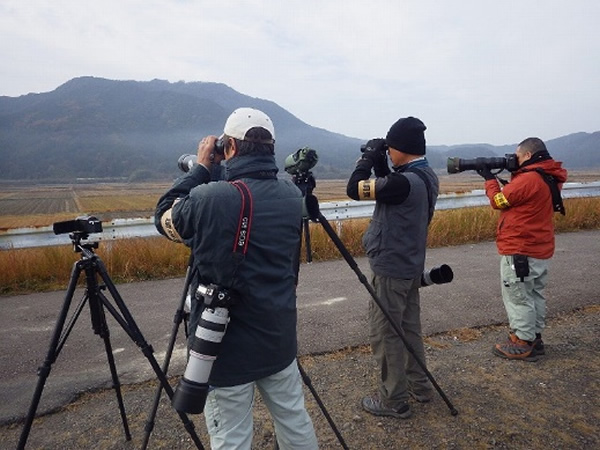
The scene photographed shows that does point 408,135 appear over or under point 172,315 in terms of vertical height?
over

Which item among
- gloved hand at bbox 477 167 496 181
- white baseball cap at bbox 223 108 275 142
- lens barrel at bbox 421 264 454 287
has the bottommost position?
lens barrel at bbox 421 264 454 287

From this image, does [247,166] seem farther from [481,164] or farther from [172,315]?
[172,315]

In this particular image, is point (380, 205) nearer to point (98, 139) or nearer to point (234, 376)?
point (234, 376)

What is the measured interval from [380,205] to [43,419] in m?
2.84

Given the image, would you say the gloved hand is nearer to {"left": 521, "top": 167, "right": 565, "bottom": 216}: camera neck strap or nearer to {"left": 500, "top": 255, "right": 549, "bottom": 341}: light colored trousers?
{"left": 521, "top": 167, "right": 565, "bottom": 216}: camera neck strap

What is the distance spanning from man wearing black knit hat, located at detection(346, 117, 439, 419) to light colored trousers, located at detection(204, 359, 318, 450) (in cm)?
106

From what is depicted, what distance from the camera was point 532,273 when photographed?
352 cm

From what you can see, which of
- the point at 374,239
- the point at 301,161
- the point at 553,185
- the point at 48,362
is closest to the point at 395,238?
the point at 374,239

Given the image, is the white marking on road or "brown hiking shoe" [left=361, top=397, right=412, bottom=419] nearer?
"brown hiking shoe" [left=361, top=397, right=412, bottom=419]

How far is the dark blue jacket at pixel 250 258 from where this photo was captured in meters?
1.58

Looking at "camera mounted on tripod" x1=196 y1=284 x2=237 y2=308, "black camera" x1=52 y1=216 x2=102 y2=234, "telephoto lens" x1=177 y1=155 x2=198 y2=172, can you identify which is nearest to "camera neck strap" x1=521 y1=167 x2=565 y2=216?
"telephoto lens" x1=177 y1=155 x2=198 y2=172

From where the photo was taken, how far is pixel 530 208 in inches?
136

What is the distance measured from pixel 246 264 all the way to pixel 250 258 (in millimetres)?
30

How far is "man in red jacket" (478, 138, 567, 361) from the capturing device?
11.3ft
